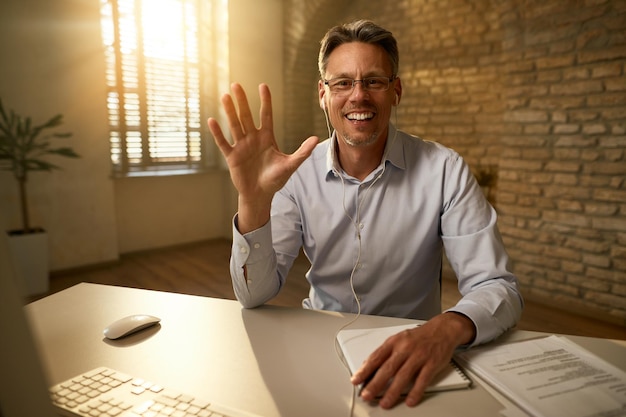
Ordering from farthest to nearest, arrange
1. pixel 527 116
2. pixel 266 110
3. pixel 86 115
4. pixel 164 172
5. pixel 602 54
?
pixel 164 172 < pixel 86 115 < pixel 527 116 < pixel 602 54 < pixel 266 110

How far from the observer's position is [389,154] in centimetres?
147

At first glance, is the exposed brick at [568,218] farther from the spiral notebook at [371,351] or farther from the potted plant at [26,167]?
the potted plant at [26,167]

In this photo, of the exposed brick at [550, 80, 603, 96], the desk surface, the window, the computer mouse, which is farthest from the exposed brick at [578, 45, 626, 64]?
the window

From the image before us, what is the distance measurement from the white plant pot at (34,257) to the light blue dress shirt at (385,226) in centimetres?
303

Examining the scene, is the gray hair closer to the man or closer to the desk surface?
the man

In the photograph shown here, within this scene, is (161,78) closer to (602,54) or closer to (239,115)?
(602,54)

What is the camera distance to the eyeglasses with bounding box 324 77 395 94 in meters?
1.50

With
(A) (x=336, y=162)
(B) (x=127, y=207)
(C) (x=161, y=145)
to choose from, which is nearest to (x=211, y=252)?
(B) (x=127, y=207)

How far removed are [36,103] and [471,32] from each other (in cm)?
390

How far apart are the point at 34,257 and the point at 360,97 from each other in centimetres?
337

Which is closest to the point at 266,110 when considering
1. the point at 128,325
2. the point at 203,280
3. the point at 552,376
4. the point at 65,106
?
the point at 128,325

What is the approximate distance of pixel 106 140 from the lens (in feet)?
14.1

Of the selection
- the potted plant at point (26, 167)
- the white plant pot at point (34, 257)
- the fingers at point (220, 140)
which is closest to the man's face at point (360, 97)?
the fingers at point (220, 140)

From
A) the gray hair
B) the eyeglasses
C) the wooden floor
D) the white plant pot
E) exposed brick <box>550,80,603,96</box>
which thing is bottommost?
the wooden floor
